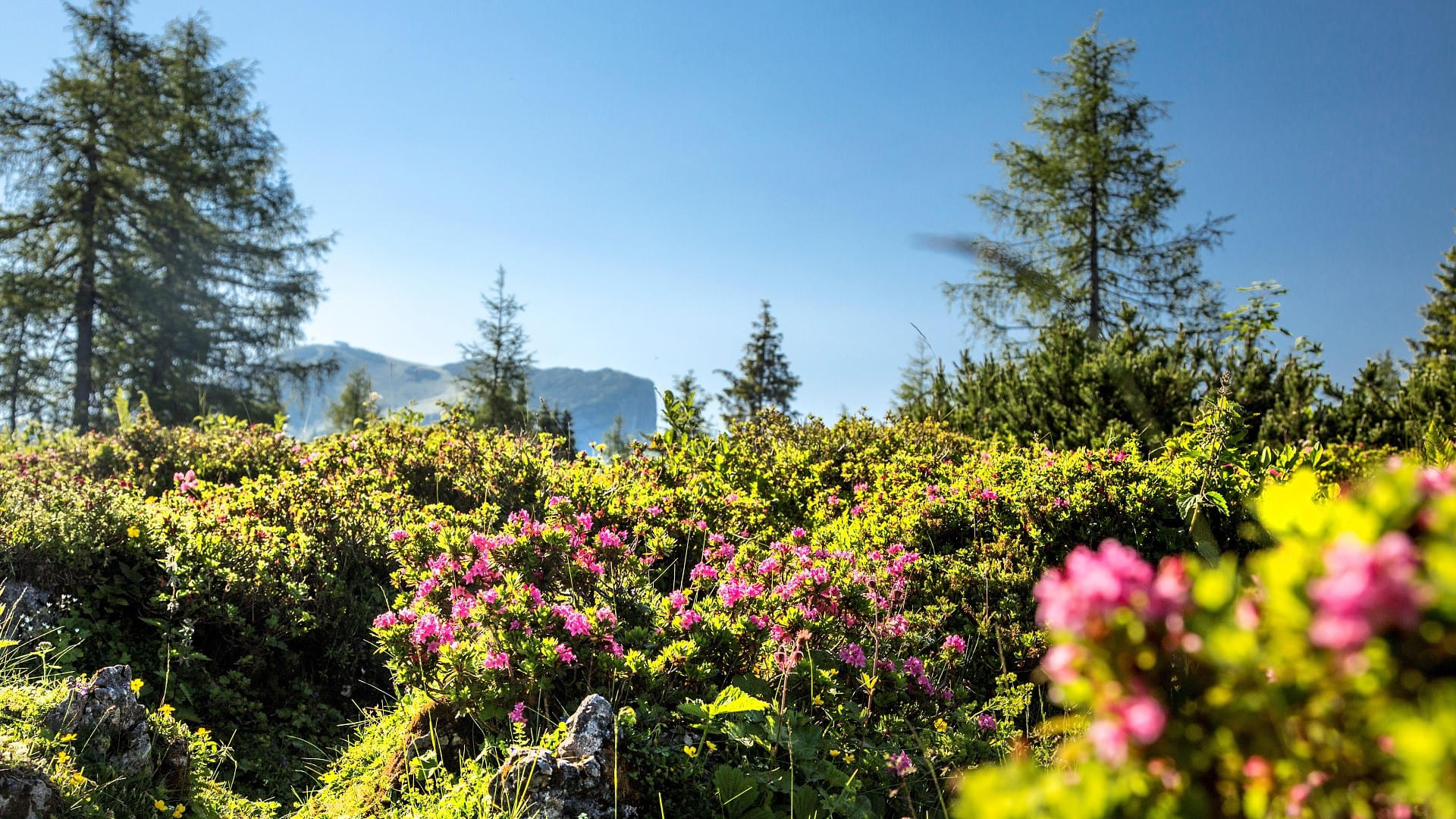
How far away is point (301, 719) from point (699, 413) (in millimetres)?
4172

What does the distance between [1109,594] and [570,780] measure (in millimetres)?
2177

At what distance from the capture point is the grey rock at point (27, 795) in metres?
2.47

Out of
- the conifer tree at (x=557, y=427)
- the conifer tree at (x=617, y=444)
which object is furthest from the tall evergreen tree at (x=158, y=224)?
the conifer tree at (x=557, y=427)

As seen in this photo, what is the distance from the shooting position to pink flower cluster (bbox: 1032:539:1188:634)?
2.81ft

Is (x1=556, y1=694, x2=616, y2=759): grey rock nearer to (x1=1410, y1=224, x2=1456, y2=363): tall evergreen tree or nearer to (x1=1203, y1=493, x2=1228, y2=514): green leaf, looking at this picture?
(x1=1203, y1=493, x2=1228, y2=514): green leaf

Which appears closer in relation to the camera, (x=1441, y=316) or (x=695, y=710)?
(x=695, y=710)

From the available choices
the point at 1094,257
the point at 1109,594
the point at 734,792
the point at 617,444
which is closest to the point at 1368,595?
the point at 1109,594

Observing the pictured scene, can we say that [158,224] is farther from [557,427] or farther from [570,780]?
[570,780]

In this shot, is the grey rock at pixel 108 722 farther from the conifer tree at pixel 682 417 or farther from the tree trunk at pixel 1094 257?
the tree trunk at pixel 1094 257

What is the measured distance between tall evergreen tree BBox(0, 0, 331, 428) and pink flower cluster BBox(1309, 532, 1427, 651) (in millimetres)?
21895

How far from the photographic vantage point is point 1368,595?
0.72m

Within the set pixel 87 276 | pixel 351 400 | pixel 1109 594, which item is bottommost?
pixel 1109 594

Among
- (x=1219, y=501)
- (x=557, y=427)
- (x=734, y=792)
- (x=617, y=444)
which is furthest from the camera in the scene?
(x=617, y=444)

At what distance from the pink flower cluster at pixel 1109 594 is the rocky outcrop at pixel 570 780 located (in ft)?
6.65
